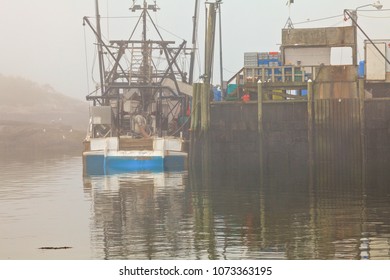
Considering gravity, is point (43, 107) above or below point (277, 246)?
above

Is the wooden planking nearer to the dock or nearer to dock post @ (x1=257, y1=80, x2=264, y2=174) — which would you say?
the dock

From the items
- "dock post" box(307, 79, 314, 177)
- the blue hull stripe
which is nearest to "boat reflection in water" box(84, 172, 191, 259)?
the blue hull stripe

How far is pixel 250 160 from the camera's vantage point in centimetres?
3422

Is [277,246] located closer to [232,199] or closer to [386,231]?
[386,231]

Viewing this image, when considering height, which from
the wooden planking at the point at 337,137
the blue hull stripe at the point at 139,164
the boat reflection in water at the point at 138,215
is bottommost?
the boat reflection in water at the point at 138,215

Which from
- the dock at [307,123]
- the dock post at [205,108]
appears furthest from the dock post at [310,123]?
the dock post at [205,108]

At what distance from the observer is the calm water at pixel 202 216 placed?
1596cm

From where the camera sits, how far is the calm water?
16.0m

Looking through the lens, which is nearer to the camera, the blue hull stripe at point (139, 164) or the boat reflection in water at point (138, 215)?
the boat reflection in water at point (138, 215)

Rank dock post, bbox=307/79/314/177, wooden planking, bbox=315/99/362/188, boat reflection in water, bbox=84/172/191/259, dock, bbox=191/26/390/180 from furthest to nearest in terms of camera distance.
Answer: dock post, bbox=307/79/314/177, dock, bbox=191/26/390/180, wooden planking, bbox=315/99/362/188, boat reflection in water, bbox=84/172/191/259

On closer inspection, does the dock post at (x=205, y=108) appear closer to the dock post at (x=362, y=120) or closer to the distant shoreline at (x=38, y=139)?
the dock post at (x=362, y=120)

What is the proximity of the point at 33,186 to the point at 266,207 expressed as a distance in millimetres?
12792
